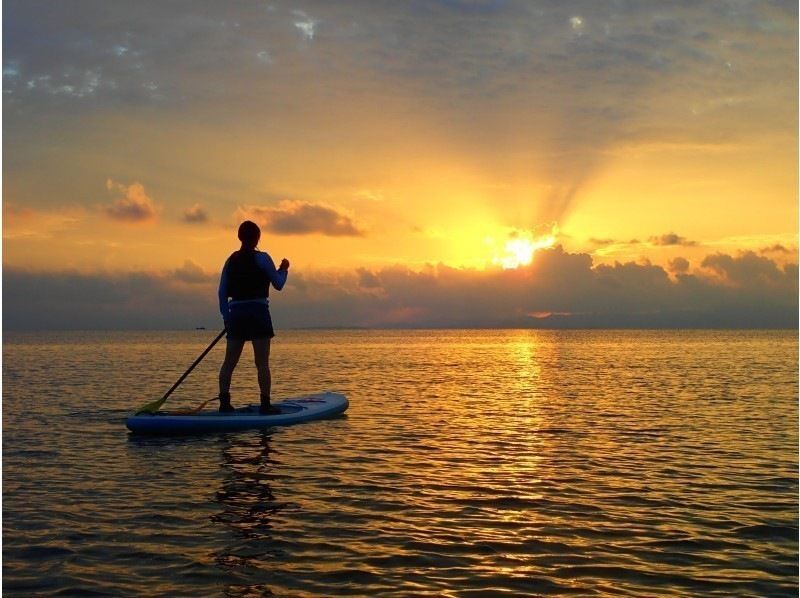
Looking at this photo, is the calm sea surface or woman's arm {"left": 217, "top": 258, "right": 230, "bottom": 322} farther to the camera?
woman's arm {"left": 217, "top": 258, "right": 230, "bottom": 322}

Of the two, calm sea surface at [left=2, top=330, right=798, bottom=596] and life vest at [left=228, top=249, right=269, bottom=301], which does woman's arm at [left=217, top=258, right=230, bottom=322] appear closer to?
life vest at [left=228, top=249, right=269, bottom=301]

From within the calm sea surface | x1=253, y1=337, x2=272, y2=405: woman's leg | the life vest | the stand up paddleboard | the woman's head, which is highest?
the woman's head

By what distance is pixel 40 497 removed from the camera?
32.8 feet

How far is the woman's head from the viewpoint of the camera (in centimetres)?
1527

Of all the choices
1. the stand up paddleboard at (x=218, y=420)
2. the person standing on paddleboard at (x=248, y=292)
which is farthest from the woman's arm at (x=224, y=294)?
the stand up paddleboard at (x=218, y=420)

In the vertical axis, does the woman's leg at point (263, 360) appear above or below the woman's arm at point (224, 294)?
below

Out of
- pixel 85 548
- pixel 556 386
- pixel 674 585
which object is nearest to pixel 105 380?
pixel 556 386

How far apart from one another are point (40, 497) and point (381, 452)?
230 inches

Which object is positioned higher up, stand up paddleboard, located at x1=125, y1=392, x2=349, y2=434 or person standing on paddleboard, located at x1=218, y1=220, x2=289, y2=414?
person standing on paddleboard, located at x1=218, y1=220, x2=289, y2=414

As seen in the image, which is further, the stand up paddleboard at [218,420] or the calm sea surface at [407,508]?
the stand up paddleboard at [218,420]

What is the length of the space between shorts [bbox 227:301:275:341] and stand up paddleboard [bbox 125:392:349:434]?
6.09 feet

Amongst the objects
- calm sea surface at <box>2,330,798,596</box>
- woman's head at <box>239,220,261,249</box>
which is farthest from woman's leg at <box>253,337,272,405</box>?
woman's head at <box>239,220,261,249</box>

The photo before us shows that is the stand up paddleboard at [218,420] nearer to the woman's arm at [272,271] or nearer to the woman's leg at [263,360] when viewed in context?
the woman's leg at [263,360]

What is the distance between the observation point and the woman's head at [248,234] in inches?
601
